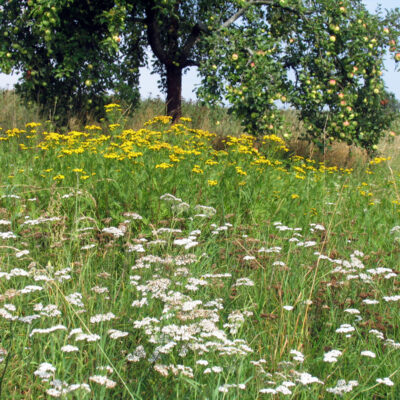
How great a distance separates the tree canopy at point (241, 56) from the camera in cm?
982

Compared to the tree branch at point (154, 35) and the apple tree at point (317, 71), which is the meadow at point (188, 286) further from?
the tree branch at point (154, 35)

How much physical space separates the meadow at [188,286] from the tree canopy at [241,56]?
360cm

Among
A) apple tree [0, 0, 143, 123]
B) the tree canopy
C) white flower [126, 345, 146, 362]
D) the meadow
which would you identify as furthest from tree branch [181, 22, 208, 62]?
white flower [126, 345, 146, 362]

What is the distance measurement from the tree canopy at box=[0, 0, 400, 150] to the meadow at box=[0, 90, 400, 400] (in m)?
3.60

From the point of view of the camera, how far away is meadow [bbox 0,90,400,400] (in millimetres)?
2260

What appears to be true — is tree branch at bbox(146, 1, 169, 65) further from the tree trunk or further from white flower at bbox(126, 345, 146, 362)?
white flower at bbox(126, 345, 146, 362)

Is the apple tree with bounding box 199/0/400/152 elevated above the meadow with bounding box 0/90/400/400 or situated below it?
above

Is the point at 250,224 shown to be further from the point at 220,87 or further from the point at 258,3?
the point at 258,3

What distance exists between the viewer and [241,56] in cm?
1026

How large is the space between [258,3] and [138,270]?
9.97m

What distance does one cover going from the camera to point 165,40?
42.3 ft

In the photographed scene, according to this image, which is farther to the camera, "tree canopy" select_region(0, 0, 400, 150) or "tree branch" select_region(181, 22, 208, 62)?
"tree branch" select_region(181, 22, 208, 62)

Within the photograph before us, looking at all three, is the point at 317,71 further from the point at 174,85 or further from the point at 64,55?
the point at 64,55

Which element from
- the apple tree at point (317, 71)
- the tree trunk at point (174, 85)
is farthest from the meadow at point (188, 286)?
the tree trunk at point (174, 85)
